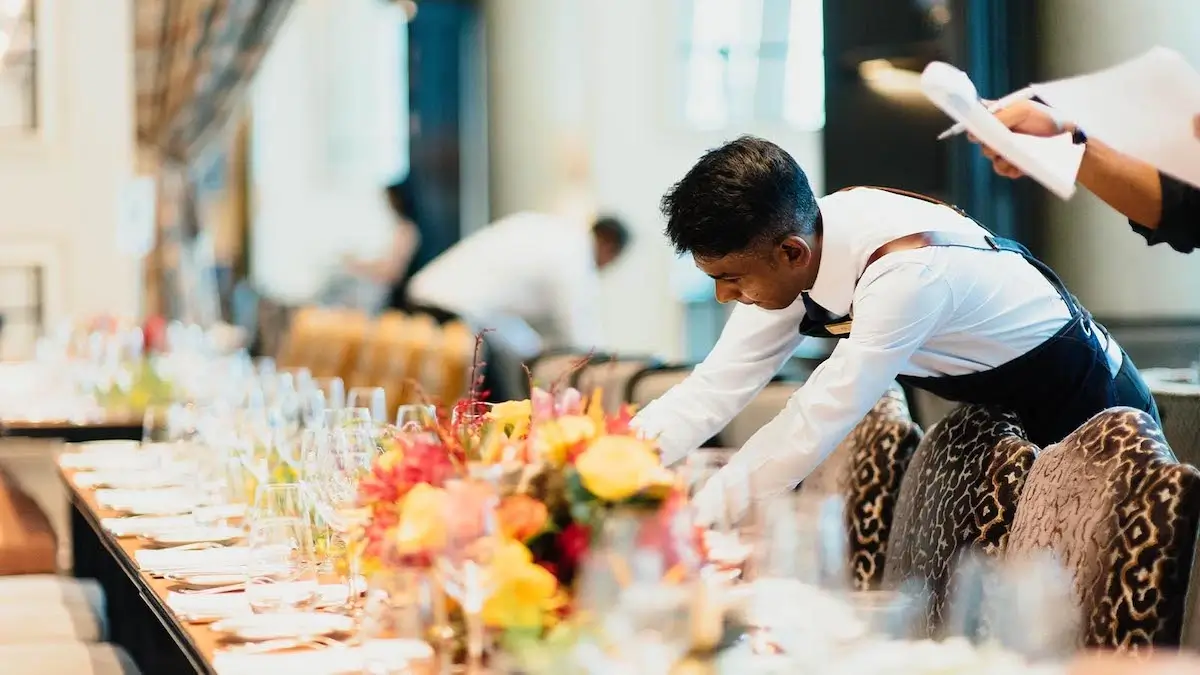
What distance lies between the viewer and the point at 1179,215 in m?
2.82

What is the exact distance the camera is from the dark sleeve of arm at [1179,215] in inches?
110

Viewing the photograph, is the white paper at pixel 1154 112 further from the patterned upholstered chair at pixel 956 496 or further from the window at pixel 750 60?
the window at pixel 750 60

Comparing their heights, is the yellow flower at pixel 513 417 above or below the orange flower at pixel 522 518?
above

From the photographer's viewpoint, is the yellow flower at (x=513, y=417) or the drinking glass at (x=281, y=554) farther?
the drinking glass at (x=281, y=554)

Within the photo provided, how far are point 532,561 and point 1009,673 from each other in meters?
0.51

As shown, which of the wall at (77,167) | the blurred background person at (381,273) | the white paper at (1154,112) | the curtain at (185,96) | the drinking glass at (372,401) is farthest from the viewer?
the curtain at (185,96)

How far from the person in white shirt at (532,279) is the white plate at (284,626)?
502 centimetres

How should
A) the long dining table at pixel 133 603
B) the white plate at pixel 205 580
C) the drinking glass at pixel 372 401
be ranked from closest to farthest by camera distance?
1. the long dining table at pixel 133 603
2. the white plate at pixel 205 580
3. the drinking glass at pixel 372 401

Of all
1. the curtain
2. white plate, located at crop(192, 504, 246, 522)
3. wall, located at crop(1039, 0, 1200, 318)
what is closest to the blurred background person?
the curtain

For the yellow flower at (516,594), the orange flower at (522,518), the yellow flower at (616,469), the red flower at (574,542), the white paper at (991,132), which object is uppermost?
the white paper at (991,132)

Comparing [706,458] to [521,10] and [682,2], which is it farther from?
[521,10]

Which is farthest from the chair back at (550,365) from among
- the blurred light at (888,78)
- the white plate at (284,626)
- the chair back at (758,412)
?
the white plate at (284,626)

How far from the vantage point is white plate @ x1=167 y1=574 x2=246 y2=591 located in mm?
2441

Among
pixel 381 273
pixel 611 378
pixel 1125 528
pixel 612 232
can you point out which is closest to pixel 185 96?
pixel 381 273
